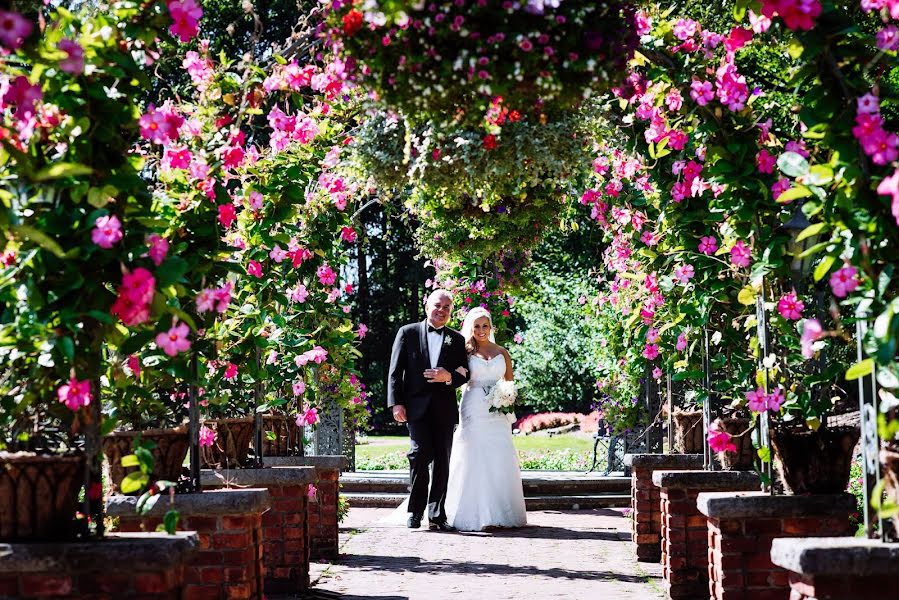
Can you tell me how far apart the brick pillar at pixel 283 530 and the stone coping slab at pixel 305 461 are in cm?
85

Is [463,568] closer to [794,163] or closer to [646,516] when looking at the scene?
[646,516]

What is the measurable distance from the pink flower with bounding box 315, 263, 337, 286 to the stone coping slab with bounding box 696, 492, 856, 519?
469 cm

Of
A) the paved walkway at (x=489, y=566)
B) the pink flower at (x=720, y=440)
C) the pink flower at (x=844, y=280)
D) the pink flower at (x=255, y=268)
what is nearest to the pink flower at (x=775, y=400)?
the pink flower at (x=720, y=440)

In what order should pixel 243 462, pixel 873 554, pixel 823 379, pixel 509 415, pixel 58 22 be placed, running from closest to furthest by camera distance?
pixel 873 554 → pixel 58 22 → pixel 823 379 → pixel 243 462 → pixel 509 415

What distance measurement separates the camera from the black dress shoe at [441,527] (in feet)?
31.0

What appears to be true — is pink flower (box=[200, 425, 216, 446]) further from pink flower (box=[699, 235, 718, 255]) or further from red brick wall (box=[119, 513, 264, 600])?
pink flower (box=[699, 235, 718, 255])

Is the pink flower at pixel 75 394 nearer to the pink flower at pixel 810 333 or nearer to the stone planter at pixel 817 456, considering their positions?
the pink flower at pixel 810 333

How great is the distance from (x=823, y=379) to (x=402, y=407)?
537 centimetres

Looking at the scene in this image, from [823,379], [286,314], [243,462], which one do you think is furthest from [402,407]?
[823,379]

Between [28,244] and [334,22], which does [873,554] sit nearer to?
[334,22]

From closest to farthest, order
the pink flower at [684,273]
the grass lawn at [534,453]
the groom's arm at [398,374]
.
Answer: the pink flower at [684,273] < the groom's arm at [398,374] < the grass lawn at [534,453]

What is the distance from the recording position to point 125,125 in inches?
135

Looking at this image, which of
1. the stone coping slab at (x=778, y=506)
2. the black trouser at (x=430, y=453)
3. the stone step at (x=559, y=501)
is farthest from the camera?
the stone step at (x=559, y=501)

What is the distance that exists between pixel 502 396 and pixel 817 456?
226 inches
